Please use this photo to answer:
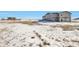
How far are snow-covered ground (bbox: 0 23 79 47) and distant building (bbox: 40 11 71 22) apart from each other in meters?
0.06

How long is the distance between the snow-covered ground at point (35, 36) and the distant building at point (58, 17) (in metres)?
0.06

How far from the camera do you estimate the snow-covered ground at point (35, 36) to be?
6.63 ft

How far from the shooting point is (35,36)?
2039mm

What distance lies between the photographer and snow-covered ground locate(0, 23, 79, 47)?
2020 millimetres

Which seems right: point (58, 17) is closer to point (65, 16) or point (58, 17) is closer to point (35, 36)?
point (65, 16)

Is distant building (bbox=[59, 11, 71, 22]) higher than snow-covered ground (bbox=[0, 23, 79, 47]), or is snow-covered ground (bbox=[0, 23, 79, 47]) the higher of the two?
distant building (bbox=[59, 11, 71, 22])

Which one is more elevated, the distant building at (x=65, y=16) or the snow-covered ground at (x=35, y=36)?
the distant building at (x=65, y=16)

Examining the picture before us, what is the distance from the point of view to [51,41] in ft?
6.65
